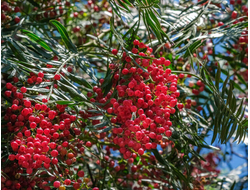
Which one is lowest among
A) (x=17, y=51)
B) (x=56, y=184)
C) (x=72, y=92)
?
(x=56, y=184)

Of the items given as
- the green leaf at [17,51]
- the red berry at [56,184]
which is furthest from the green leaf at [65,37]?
the red berry at [56,184]

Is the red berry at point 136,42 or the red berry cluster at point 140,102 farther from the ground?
the red berry at point 136,42

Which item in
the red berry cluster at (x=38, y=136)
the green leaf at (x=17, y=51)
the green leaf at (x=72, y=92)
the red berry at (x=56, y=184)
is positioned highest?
the green leaf at (x=17, y=51)

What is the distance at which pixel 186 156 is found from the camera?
1.20 m

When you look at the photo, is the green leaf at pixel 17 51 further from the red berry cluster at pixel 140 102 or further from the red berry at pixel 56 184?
the red berry at pixel 56 184

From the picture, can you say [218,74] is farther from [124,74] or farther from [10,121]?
[10,121]

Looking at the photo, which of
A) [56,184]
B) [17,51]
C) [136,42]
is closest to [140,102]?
[136,42]

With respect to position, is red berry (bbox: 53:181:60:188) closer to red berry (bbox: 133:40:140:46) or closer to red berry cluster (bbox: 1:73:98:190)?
red berry cluster (bbox: 1:73:98:190)

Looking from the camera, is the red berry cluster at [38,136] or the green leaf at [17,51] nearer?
the red berry cluster at [38,136]

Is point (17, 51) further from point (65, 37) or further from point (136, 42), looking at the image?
point (136, 42)

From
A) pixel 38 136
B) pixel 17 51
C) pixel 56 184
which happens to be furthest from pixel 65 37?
pixel 56 184

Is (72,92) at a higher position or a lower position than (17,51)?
lower

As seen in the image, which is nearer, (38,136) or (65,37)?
(38,136)

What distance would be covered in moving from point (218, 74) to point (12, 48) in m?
0.69
